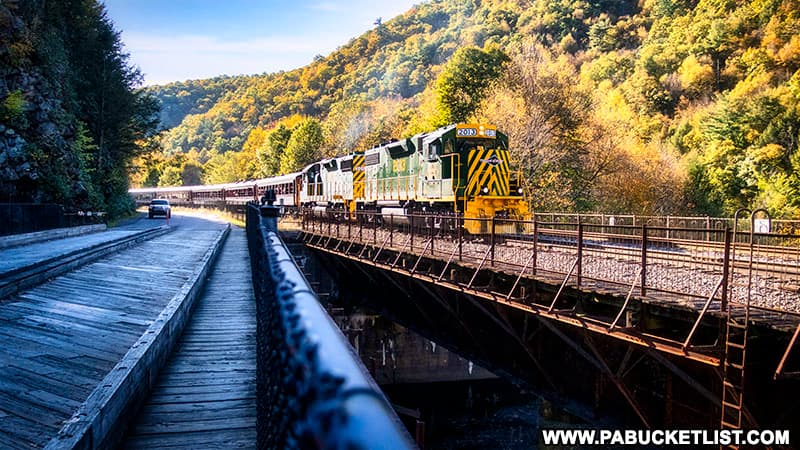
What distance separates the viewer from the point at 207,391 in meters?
4.77

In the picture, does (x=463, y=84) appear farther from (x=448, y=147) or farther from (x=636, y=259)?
(x=636, y=259)

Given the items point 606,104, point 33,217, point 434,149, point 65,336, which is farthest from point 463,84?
point 65,336

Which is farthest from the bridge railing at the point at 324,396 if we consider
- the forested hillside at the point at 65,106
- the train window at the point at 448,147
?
the forested hillside at the point at 65,106

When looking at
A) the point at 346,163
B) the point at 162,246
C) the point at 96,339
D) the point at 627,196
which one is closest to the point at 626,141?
the point at 627,196

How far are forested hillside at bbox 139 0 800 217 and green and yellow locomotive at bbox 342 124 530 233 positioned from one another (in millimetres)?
14036

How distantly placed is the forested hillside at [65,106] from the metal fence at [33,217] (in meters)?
1.75

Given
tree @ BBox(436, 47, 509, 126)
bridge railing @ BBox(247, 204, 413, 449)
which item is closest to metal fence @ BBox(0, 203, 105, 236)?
bridge railing @ BBox(247, 204, 413, 449)

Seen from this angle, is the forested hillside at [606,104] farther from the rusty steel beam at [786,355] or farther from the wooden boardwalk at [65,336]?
the rusty steel beam at [786,355]

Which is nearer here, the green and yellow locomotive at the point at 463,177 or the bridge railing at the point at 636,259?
the bridge railing at the point at 636,259

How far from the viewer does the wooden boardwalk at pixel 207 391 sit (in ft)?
12.7

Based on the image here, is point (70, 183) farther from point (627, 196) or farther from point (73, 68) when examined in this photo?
point (627, 196)

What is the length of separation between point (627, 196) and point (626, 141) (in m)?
8.88

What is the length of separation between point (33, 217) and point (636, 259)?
65.3ft

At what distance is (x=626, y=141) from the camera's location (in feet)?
148
